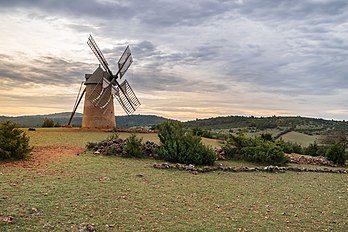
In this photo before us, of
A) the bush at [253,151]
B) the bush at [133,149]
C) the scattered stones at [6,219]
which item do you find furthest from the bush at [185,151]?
the scattered stones at [6,219]

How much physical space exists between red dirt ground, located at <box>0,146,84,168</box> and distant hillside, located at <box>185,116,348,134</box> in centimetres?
3112

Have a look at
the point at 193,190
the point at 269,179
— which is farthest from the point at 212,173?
the point at 193,190

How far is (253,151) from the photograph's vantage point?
16234mm

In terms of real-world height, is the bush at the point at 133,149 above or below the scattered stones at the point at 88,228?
above

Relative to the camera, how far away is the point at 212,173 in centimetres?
1236

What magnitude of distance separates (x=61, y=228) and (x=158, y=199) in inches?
105

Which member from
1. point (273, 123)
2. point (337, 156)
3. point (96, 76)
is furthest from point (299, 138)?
point (96, 76)

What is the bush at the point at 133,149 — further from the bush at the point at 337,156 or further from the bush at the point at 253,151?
the bush at the point at 337,156

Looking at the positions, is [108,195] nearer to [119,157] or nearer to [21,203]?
[21,203]

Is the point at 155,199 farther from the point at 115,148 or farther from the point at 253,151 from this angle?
the point at 253,151

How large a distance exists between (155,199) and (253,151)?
8901 mm

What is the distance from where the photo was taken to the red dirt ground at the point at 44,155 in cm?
1095

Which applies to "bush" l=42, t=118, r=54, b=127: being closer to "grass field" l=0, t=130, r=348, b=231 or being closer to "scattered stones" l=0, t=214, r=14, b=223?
"grass field" l=0, t=130, r=348, b=231

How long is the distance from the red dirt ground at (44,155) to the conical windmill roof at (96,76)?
36.4ft
